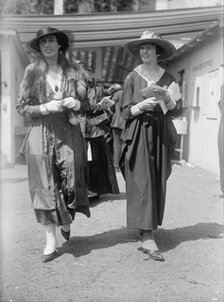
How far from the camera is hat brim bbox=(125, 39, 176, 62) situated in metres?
3.75

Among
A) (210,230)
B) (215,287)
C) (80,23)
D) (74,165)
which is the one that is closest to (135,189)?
(74,165)

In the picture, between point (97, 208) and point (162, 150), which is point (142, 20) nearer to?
point (97, 208)

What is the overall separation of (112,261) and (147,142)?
1050 millimetres

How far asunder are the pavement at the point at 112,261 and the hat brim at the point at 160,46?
5.83 ft

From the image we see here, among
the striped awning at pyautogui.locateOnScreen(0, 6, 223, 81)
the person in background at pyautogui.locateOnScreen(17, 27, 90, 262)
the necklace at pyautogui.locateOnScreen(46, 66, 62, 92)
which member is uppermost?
the striped awning at pyautogui.locateOnScreen(0, 6, 223, 81)

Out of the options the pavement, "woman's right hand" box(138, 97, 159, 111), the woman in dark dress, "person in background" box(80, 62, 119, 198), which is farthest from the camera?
"person in background" box(80, 62, 119, 198)

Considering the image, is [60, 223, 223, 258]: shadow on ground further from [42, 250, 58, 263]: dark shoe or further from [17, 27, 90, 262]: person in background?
[17, 27, 90, 262]: person in background

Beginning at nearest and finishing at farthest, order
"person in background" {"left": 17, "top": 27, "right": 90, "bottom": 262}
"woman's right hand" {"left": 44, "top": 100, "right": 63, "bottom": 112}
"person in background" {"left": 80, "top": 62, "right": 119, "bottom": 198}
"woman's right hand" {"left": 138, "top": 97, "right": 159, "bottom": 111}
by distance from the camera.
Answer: "woman's right hand" {"left": 44, "top": 100, "right": 63, "bottom": 112}
"person in background" {"left": 17, "top": 27, "right": 90, "bottom": 262}
"woman's right hand" {"left": 138, "top": 97, "right": 159, "bottom": 111}
"person in background" {"left": 80, "top": 62, "right": 119, "bottom": 198}

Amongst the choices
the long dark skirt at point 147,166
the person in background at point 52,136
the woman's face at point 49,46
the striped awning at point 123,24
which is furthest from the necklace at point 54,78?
the striped awning at point 123,24

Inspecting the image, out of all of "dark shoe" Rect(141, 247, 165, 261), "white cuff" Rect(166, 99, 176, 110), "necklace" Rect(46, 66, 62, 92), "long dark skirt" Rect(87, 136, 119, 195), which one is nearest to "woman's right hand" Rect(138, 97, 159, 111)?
"white cuff" Rect(166, 99, 176, 110)

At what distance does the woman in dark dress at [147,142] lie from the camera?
3.72m

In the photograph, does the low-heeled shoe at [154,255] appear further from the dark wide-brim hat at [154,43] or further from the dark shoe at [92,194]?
the dark shoe at [92,194]

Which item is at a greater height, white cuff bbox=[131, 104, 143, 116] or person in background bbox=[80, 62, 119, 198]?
white cuff bbox=[131, 104, 143, 116]

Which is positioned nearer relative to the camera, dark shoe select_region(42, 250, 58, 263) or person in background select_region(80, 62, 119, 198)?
dark shoe select_region(42, 250, 58, 263)
